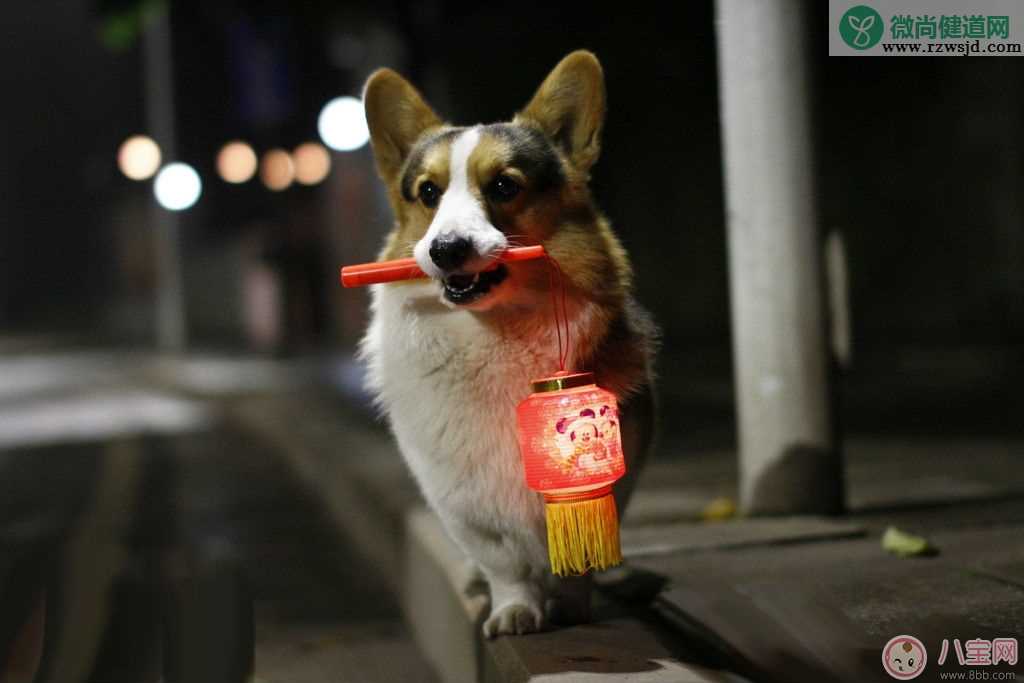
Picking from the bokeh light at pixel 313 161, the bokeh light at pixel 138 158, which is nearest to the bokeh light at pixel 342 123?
the bokeh light at pixel 138 158

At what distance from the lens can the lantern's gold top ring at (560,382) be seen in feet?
7.53

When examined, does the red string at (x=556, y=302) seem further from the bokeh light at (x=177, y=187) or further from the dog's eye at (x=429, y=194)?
the bokeh light at (x=177, y=187)

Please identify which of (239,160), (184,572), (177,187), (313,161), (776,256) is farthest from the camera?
(313,161)

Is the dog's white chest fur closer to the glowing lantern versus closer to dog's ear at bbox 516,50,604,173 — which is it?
the glowing lantern

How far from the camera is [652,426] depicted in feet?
9.59

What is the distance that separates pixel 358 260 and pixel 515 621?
15.4 metres

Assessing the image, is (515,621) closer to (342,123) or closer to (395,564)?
(395,564)

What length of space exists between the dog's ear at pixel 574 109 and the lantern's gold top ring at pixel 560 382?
598 mm

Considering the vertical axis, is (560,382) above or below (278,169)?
below

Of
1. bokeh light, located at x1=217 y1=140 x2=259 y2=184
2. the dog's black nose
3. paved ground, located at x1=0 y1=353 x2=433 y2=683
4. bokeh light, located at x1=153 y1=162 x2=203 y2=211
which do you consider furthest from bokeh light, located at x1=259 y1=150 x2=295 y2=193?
the dog's black nose

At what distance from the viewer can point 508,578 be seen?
271cm

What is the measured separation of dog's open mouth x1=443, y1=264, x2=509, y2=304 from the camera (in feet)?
7.76

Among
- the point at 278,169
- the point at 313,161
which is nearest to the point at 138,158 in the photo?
the point at 313,161

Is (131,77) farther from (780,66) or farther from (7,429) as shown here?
(780,66)
